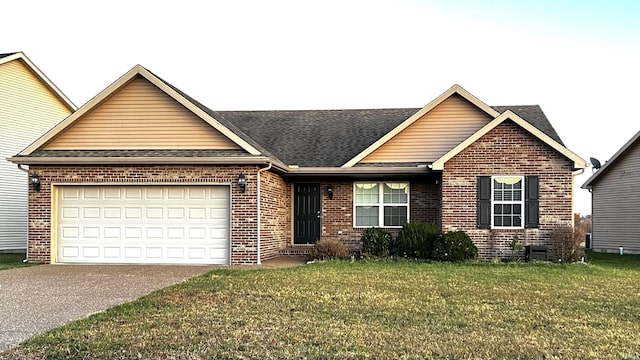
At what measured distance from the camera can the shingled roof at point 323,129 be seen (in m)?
19.9

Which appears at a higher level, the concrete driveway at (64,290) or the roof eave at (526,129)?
the roof eave at (526,129)

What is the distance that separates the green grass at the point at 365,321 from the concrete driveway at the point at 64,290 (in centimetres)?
57

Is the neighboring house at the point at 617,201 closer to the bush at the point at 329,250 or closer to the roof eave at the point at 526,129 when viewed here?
the roof eave at the point at 526,129

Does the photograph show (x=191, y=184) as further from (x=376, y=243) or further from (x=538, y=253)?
(x=538, y=253)

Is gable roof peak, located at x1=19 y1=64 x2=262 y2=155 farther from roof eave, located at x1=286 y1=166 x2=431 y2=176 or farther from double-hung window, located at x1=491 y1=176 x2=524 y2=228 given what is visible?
double-hung window, located at x1=491 y1=176 x2=524 y2=228

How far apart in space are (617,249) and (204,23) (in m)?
18.6

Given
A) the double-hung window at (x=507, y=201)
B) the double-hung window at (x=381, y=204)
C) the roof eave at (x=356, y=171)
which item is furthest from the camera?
the double-hung window at (x=381, y=204)

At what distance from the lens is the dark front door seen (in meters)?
19.7

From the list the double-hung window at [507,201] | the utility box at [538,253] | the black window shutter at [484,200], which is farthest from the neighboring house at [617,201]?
the black window shutter at [484,200]

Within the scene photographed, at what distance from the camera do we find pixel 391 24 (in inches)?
730

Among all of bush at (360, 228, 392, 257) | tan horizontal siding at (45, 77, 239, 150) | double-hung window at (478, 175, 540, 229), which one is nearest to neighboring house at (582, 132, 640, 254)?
double-hung window at (478, 175, 540, 229)

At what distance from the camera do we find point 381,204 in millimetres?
19344

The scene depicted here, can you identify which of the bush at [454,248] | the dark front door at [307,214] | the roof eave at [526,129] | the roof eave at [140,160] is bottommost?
the bush at [454,248]

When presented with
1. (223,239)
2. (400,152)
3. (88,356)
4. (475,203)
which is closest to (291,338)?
(88,356)
